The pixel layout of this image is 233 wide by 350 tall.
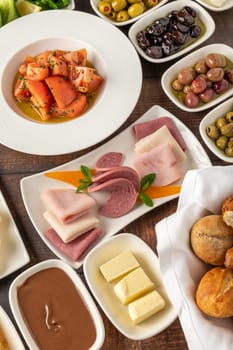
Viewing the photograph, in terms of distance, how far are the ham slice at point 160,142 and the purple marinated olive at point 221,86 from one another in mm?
260

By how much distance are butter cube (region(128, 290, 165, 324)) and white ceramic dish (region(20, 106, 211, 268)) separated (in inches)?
8.5

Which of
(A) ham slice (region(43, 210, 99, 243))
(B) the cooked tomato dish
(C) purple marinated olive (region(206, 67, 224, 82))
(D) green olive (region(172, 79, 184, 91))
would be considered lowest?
(A) ham slice (region(43, 210, 99, 243))

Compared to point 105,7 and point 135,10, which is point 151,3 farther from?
point 105,7

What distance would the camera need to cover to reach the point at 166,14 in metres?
2.01

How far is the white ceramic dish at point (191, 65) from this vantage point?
181cm

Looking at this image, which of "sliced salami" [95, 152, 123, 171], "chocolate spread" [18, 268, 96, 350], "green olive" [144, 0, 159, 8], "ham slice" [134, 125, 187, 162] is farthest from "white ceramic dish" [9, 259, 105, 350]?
"green olive" [144, 0, 159, 8]

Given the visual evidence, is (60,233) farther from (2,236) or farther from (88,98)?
(88,98)

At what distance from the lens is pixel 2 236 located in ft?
5.10

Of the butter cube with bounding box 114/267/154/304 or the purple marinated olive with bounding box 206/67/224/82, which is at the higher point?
the purple marinated olive with bounding box 206/67/224/82

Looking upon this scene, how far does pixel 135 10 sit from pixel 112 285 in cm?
110

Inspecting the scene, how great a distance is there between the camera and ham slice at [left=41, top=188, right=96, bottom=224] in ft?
5.15

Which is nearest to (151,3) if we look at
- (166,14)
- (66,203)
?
(166,14)

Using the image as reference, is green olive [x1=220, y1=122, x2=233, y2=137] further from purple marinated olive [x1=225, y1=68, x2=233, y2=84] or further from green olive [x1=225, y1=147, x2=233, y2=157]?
purple marinated olive [x1=225, y1=68, x2=233, y2=84]

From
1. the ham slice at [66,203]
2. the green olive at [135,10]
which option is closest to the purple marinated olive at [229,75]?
the green olive at [135,10]
